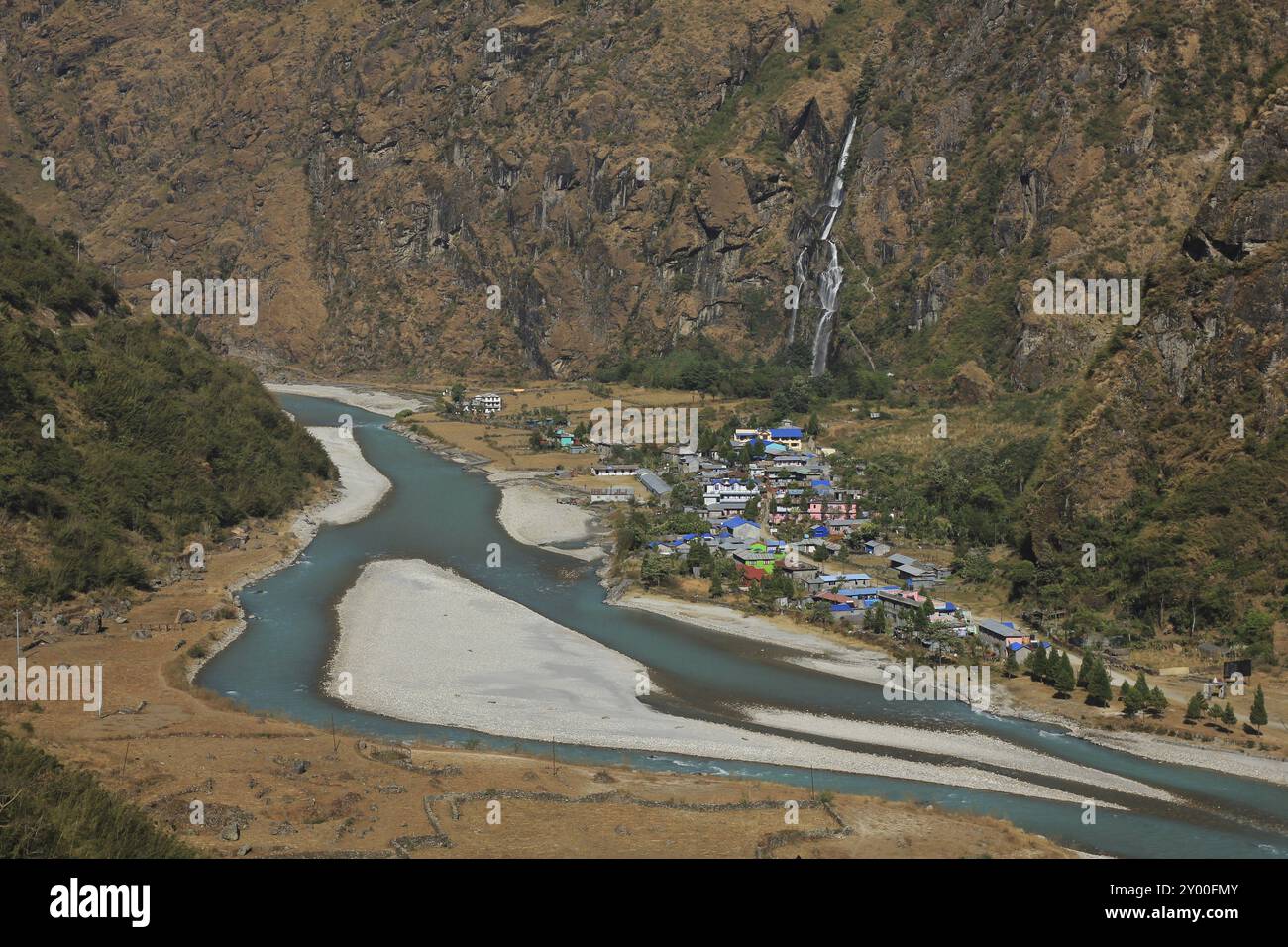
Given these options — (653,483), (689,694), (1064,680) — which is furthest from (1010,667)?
(653,483)

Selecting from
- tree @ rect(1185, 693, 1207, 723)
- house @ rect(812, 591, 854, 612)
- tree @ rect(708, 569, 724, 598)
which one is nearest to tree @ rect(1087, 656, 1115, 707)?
tree @ rect(1185, 693, 1207, 723)

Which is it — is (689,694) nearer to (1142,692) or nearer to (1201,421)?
(1142,692)

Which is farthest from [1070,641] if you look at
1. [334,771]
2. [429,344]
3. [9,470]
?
[429,344]

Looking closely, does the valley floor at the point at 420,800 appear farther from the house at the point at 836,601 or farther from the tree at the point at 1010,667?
the house at the point at 836,601

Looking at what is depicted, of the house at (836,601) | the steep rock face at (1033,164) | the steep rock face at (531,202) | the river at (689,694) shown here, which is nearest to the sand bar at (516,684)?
→ the river at (689,694)

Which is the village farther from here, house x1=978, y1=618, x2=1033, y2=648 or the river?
the river
